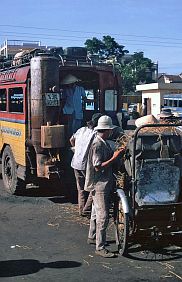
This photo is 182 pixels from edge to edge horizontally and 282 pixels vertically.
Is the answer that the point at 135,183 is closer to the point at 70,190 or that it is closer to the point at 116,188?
the point at 116,188

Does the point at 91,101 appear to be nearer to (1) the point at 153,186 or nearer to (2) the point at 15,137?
(2) the point at 15,137

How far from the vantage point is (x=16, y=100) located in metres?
8.57

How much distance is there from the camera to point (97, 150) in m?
5.23

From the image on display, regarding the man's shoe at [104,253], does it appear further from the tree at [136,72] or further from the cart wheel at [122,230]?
the tree at [136,72]

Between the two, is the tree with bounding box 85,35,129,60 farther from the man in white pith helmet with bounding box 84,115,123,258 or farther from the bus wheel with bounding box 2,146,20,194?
the man in white pith helmet with bounding box 84,115,123,258

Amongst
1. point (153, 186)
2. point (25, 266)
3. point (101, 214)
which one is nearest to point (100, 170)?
point (101, 214)

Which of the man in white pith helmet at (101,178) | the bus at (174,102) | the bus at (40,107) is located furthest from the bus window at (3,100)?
the bus at (174,102)

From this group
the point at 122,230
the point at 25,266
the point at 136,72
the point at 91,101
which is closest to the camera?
the point at 25,266

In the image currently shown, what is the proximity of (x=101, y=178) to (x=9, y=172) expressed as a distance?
4.38 meters

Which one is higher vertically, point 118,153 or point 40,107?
point 40,107

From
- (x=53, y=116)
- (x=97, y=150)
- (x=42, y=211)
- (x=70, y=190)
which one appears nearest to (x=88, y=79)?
(x=53, y=116)

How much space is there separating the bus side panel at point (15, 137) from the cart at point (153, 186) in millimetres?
3342

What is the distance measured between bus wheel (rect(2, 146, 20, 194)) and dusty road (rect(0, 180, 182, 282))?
1728 mm

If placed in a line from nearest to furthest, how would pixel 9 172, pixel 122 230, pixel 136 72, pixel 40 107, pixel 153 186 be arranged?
pixel 153 186 < pixel 122 230 < pixel 40 107 < pixel 9 172 < pixel 136 72
